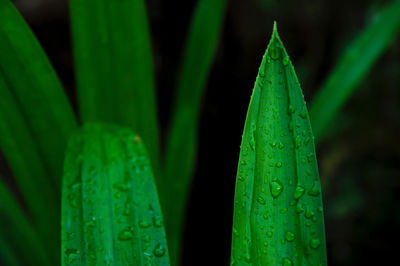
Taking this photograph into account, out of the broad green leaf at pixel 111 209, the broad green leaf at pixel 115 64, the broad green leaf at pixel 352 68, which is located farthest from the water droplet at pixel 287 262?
the broad green leaf at pixel 352 68

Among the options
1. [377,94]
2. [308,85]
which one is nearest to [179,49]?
[308,85]

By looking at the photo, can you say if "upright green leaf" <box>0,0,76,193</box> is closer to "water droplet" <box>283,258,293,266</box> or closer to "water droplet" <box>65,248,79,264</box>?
"water droplet" <box>65,248,79,264</box>

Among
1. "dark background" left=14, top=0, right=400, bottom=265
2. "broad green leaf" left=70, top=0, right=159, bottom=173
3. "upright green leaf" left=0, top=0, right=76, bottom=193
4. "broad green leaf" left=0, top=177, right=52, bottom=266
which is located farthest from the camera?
"dark background" left=14, top=0, right=400, bottom=265

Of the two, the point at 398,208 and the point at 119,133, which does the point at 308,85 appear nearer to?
the point at 398,208

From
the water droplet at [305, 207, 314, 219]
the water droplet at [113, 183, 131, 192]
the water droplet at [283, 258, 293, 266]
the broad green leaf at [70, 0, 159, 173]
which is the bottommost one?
the water droplet at [283, 258, 293, 266]

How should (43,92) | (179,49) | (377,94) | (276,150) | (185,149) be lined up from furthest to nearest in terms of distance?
(377,94) → (179,49) → (185,149) → (43,92) → (276,150)

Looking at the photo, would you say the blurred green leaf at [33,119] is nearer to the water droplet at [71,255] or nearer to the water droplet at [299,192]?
the water droplet at [71,255]

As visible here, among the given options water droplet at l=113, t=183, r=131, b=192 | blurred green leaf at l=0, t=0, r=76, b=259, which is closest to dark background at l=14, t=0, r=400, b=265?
blurred green leaf at l=0, t=0, r=76, b=259
